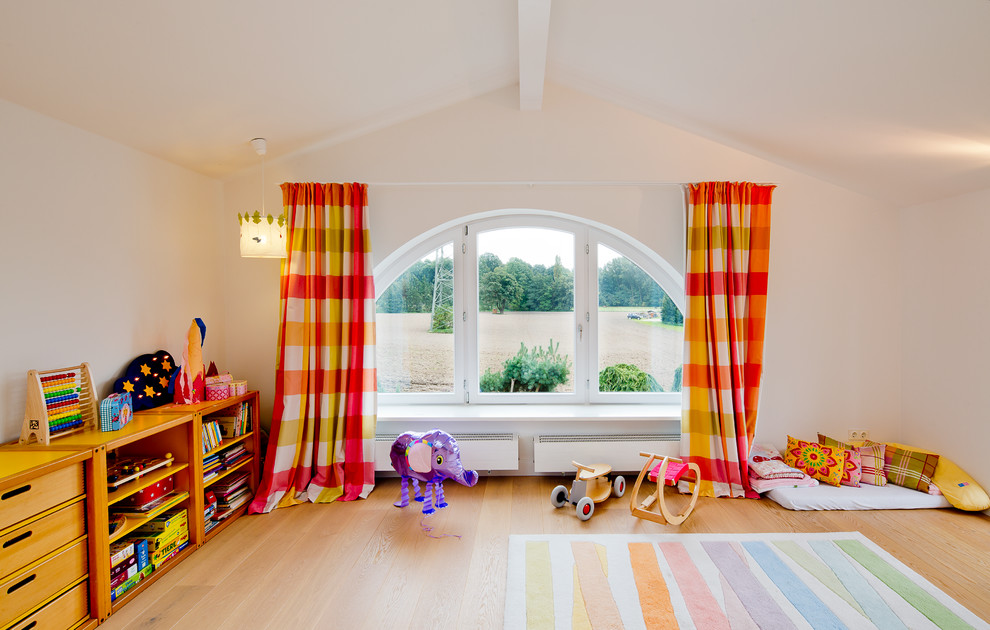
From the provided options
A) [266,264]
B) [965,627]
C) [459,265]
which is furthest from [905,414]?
[266,264]

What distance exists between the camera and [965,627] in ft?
6.51

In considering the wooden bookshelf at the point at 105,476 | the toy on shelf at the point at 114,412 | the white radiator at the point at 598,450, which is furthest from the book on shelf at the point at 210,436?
the white radiator at the point at 598,450

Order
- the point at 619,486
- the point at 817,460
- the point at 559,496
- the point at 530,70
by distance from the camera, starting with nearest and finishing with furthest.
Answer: the point at 530,70
the point at 559,496
the point at 619,486
the point at 817,460

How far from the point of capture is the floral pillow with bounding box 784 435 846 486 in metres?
3.32

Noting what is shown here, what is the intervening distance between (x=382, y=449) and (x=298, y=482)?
1.93 ft

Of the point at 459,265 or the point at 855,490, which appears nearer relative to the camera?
the point at 855,490

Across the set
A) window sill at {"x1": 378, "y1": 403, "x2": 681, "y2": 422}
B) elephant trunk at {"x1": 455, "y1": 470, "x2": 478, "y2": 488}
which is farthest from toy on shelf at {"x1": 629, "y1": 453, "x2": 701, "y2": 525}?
elephant trunk at {"x1": 455, "y1": 470, "x2": 478, "y2": 488}

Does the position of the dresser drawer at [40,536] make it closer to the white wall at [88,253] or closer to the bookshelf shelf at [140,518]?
the bookshelf shelf at [140,518]

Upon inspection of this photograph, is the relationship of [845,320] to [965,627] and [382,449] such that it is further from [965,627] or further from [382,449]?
[382,449]

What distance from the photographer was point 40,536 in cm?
189

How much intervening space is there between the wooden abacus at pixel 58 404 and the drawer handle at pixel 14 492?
0.37 metres

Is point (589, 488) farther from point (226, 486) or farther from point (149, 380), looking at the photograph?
point (149, 380)

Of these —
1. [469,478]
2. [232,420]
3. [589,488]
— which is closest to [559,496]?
[589,488]

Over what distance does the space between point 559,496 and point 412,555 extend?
102 cm
